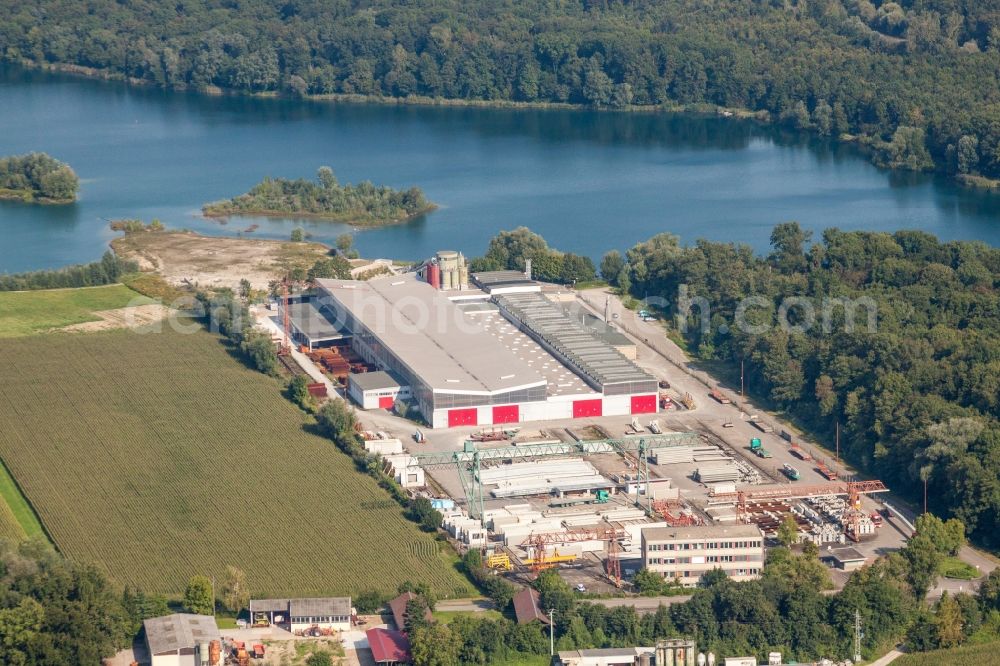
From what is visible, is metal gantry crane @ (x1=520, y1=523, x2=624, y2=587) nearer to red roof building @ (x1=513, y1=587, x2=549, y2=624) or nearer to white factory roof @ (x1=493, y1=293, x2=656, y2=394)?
red roof building @ (x1=513, y1=587, x2=549, y2=624)

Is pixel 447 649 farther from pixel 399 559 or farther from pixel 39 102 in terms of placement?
pixel 39 102

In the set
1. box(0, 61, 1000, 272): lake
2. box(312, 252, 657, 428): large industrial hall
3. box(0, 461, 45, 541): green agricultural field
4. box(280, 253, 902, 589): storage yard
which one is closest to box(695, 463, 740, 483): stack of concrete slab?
box(280, 253, 902, 589): storage yard

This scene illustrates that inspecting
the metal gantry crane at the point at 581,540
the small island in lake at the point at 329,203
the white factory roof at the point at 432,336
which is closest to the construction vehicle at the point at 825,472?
the metal gantry crane at the point at 581,540

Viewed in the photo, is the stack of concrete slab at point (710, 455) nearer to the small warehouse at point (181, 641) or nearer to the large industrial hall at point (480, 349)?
the large industrial hall at point (480, 349)

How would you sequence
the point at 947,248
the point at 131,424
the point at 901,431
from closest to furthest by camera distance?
the point at 901,431, the point at 131,424, the point at 947,248

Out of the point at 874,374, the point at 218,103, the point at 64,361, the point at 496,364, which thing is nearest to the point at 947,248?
the point at 874,374

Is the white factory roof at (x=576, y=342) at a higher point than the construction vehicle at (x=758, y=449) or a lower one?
higher
